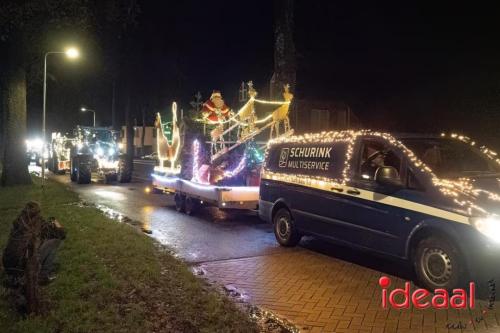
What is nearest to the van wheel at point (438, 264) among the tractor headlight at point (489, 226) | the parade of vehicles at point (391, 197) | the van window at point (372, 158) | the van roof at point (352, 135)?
the parade of vehicles at point (391, 197)

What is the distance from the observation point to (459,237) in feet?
20.2

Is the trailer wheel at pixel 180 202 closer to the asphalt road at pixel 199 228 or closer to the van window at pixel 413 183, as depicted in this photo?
the asphalt road at pixel 199 228

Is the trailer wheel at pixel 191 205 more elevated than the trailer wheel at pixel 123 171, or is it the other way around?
the trailer wheel at pixel 123 171

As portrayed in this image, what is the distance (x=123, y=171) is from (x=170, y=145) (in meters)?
9.37

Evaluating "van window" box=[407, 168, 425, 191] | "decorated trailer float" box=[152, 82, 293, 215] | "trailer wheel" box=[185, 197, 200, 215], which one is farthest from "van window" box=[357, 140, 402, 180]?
"trailer wheel" box=[185, 197, 200, 215]

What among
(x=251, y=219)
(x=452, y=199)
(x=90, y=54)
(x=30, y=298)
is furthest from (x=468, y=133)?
(x=90, y=54)

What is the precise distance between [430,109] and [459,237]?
16.0 metres

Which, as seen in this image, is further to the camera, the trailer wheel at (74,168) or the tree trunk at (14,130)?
the trailer wheel at (74,168)

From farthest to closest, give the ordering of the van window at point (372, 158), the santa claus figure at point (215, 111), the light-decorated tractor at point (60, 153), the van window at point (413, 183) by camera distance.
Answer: the light-decorated tractor at point (60, 153), the santa claus figure at point (215, 111), the van window at point (372, 158), the van window at point (413, 183)

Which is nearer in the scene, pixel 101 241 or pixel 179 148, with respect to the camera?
pixel 101 241

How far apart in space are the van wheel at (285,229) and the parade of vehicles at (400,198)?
2 centimetres

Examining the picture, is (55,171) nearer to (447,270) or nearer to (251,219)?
(251,219)

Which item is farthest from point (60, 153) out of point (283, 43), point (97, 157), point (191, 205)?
point (191, 205)

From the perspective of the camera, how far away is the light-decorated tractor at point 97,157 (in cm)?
2403
